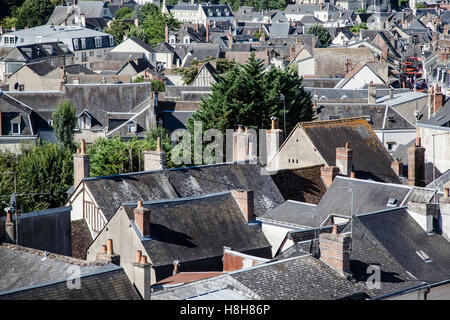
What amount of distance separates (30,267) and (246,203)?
805cm

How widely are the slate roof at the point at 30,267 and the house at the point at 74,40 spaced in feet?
277

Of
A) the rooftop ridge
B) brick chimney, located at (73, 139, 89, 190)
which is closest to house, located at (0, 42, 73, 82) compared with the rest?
brick chimney, located at (73, 139, 89, 190)

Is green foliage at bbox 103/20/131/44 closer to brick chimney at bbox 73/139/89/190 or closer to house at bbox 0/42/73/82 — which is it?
house at bbox 0/42/73/82

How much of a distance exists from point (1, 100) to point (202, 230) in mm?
32988

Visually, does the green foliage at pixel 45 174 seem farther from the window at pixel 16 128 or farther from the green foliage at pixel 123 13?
the green foliage at pixel 123 13

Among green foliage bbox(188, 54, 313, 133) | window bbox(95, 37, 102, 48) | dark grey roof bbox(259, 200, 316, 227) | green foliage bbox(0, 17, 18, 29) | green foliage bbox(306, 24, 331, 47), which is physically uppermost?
green foliage bbox(0, 17, 18, 29)

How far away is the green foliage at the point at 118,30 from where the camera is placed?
130 m

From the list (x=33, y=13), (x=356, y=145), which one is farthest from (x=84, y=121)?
(x=33, y=13)

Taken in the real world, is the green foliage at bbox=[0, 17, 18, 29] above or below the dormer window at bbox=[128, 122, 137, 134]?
above

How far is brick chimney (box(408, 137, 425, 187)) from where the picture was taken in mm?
35906

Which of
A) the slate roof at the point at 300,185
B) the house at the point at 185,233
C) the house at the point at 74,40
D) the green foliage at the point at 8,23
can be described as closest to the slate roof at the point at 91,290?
the house at the point at 185,233

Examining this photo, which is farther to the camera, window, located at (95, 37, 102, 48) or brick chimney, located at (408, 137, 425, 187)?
window, located at (95, 37, 102, 48)

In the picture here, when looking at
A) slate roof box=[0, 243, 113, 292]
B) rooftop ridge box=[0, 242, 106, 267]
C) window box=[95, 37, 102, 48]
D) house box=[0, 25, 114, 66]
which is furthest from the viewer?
window box=[95, 37, 102, 48]

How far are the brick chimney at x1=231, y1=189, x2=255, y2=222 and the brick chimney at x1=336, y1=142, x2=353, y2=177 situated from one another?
7340mm
